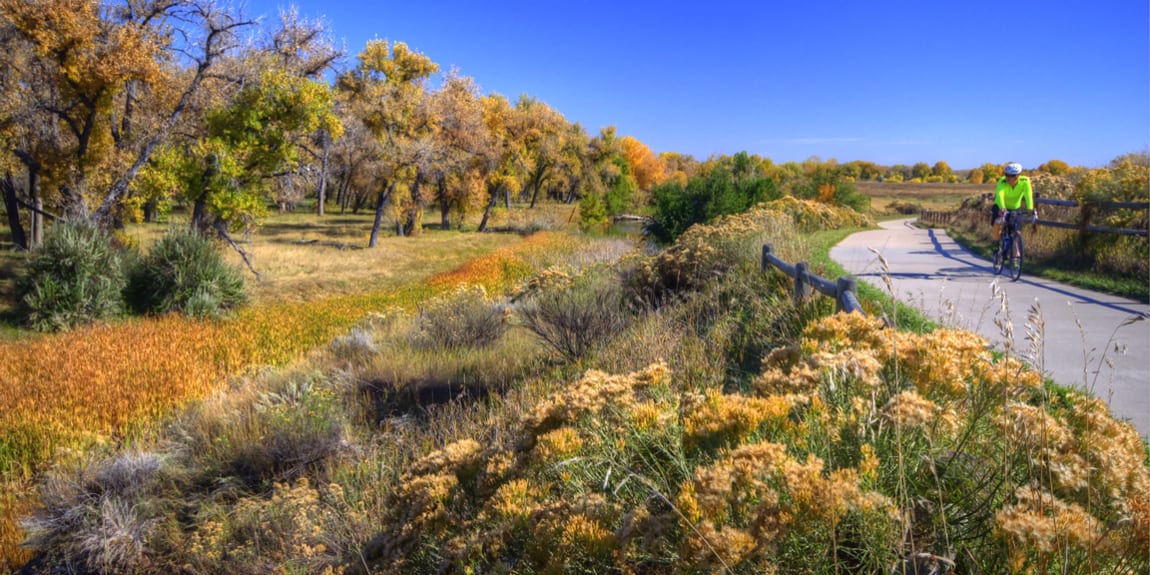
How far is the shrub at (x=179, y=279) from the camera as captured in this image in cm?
1442

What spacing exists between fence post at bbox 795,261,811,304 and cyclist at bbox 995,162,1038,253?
6082 mm

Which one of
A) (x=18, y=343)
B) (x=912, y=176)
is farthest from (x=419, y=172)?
(x=912, y=176)

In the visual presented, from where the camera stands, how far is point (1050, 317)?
275 inches

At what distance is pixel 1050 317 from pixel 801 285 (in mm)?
2864

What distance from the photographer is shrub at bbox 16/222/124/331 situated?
12.9 meters

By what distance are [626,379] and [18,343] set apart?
517 inches

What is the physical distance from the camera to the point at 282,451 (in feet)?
20.1

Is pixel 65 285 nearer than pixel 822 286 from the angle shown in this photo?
No

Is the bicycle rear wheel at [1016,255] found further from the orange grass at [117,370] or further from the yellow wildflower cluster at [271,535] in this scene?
the orange grass at [117,370]

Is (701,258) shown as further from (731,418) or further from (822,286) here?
(731,418)

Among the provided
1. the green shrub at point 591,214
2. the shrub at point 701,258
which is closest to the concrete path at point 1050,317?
the shrub at point 701,258

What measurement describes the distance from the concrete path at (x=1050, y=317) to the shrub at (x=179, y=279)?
522 inches

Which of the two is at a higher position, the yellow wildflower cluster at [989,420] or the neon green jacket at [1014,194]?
the neon green jacket at [1014,194]

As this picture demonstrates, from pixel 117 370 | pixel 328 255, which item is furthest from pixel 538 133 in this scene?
pixel 117 370
